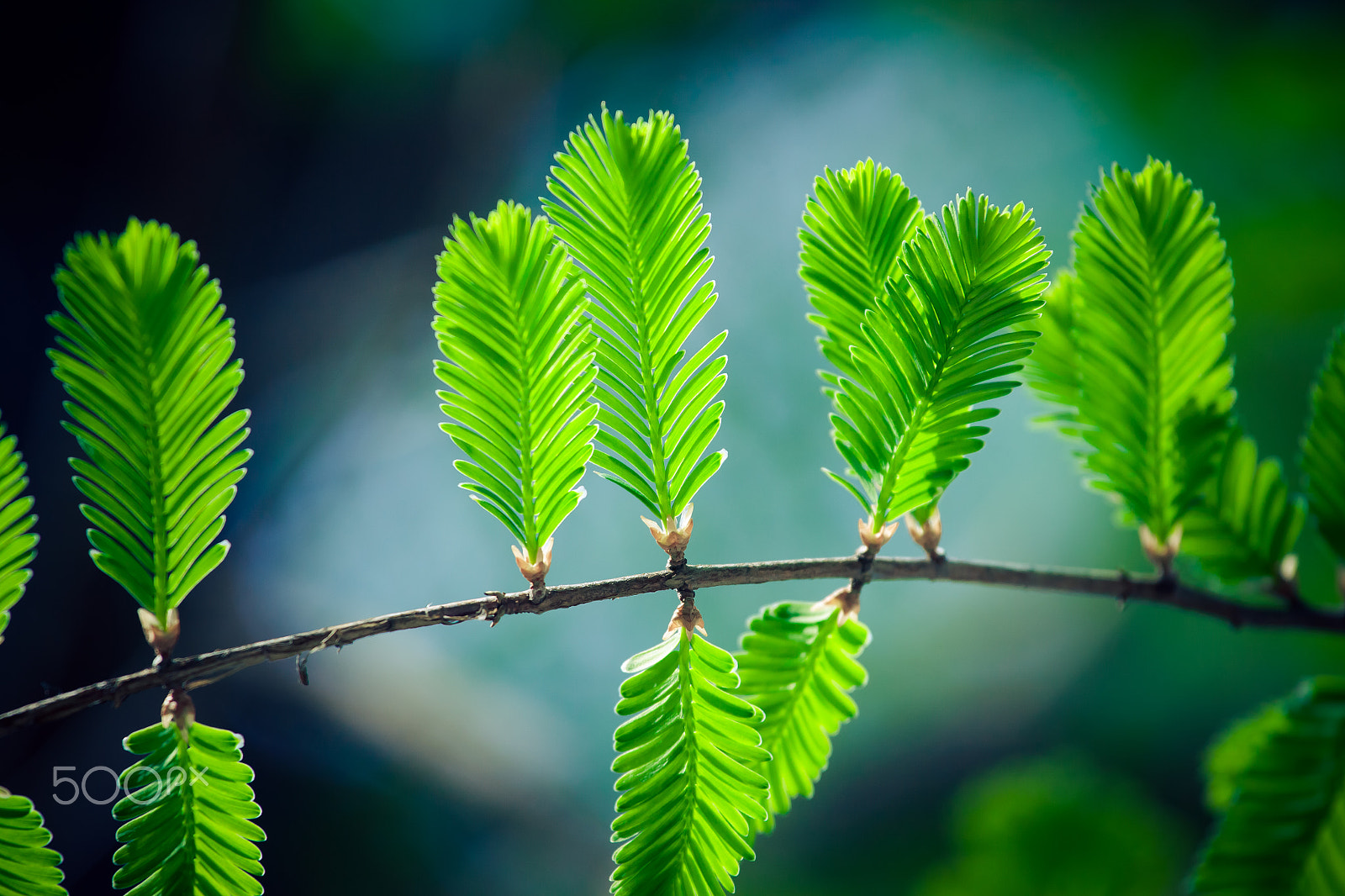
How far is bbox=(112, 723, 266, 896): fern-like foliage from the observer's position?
0.29m

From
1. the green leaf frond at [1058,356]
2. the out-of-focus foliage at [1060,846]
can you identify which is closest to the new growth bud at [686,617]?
the green leaf frond at [1058,356]

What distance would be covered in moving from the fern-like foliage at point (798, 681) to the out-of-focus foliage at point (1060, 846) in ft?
1.55

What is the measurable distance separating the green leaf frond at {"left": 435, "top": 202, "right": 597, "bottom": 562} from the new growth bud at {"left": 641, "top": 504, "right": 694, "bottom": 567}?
0.13ft

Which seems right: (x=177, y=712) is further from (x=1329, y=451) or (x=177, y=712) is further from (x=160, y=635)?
(x=1329, y=451)

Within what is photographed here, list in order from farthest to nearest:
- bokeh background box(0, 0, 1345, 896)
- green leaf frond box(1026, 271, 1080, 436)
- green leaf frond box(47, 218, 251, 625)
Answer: bokeh background box(0, 0, 1345, 896), green leaf frond box(1026, 271, 1080, 436), green leaf frond box(47, 218, 251, 625)

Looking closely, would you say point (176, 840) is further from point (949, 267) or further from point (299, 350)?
point (299, 350)

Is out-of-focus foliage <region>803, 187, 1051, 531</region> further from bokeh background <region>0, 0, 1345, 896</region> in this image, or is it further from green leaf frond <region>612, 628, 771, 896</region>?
bokeh background <region>0, 0, 1345, 896</region>

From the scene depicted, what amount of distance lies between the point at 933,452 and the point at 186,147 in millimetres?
1222

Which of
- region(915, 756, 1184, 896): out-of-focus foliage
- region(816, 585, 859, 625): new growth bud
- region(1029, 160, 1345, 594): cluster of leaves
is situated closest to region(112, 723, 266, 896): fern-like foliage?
region(816, 585, 859, 625): new growth bud

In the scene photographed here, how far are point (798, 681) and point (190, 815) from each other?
26 centimetres

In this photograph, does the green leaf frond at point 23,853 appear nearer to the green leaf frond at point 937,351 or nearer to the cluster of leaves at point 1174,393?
the green leaf frond at point 937,351

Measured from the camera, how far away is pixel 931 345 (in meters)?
0.30

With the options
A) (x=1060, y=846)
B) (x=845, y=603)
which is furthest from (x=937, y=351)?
(x=1060, y=846)

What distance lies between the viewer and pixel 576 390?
0.97ft
